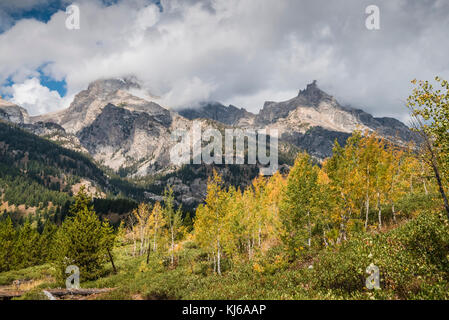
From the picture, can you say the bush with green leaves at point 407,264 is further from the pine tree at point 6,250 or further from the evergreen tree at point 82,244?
the pine tree at point 6,250

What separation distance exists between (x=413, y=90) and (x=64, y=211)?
19518cm

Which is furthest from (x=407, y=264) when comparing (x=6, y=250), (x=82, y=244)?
(x=6, y=250)

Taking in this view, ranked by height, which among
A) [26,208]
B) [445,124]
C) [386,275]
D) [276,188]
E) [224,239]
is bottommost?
[26,208]

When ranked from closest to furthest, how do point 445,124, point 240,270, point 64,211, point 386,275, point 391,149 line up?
point 386,275
point 445,124
point 240,270
point 391,149
point 64,211

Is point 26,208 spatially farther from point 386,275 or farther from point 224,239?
point 386,275

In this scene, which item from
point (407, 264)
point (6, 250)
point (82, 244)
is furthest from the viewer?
point (6, 250)

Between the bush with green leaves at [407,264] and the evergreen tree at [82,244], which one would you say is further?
the evergreen tree at [82,244]

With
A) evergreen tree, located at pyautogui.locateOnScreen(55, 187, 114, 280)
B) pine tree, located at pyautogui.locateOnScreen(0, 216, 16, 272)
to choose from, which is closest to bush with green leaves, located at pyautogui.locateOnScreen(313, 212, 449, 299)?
evergreen tree, located at pyautogui.locateOnScreen(55, 187, 114, 280)

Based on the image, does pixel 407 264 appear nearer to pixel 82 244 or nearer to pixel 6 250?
pixel 82 244

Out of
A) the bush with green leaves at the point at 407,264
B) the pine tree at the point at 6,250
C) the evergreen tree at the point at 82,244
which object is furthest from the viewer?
the pine tree at the point at 6,250

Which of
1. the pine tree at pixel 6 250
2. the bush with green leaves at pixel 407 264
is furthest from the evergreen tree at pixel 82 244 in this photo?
the pine tree at pixel 6 250

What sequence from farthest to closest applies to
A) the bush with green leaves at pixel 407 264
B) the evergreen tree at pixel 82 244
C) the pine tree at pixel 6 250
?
the pine tree at pixel 6 250, the evergreen tree at pixel 82 244, the bush with green leaves at pixel 407 264
